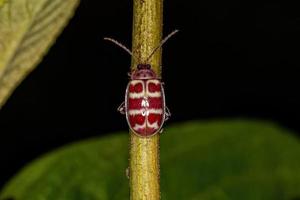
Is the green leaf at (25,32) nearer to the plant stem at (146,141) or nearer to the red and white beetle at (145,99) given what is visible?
the plant stem at (146,141)

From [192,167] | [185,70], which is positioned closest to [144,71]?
[192,167]

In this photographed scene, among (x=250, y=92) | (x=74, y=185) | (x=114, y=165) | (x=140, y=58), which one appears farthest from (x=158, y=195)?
(x=250, y=92)

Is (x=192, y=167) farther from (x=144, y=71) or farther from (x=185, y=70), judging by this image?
(x=185, y=70)

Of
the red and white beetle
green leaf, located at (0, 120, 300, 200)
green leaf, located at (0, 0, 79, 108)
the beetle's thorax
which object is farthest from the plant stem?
the red and white beetle

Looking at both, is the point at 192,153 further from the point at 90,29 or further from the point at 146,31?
the point at 90,29

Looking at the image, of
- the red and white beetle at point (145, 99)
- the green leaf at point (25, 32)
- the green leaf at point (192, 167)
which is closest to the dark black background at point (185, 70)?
the red and white beetle at point (145, 99)
